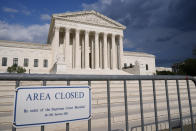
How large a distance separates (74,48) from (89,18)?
8.35 metres

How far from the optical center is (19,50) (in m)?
33.5

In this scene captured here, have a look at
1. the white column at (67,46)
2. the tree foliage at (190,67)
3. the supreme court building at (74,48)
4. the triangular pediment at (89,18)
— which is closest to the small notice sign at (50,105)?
the supreme court building at (74,48)

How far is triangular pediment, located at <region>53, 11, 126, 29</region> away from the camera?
3163 cm

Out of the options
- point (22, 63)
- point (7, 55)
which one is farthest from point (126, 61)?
point (7, 55)

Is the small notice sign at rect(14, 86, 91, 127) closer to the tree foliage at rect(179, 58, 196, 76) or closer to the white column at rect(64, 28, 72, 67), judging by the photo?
the white column at rect(64, 28, 72, 67)

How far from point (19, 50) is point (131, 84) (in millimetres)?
31153

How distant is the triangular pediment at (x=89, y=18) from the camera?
104 feet

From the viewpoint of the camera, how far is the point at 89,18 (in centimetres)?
3416

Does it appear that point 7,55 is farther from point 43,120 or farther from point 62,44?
point 43,120

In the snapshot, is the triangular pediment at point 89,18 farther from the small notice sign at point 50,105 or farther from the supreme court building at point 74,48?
the small notice sign at point 50,105

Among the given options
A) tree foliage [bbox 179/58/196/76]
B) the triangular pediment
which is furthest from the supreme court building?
tree foliage [bbox 179/58/196/76]

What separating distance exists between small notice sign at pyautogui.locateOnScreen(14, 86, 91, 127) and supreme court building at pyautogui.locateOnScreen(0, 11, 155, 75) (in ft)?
89.8

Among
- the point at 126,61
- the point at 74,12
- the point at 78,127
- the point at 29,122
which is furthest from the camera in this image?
the point at 126,61

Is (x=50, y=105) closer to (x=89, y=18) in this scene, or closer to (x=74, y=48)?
(x=74, y=48)
